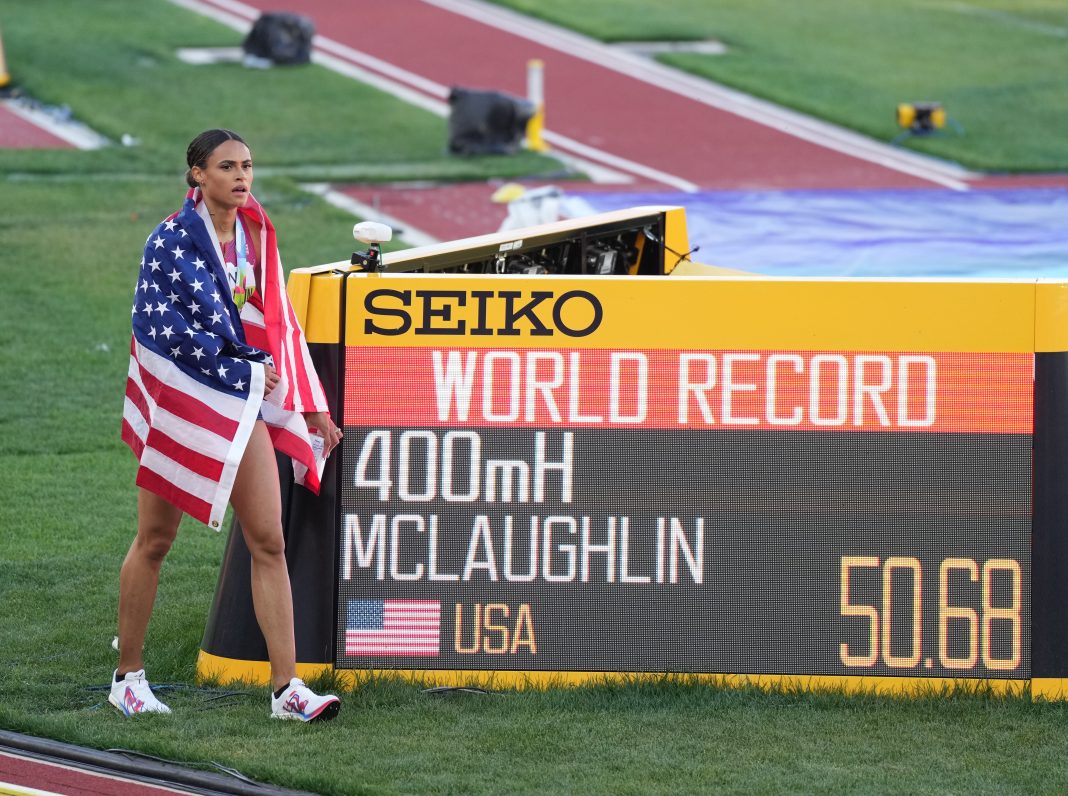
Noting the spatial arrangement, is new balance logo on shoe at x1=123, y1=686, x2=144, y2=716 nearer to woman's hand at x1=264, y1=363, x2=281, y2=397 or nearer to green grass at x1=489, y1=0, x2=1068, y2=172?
woman's hand at x1=264, y1=363, x2=281, y2=397

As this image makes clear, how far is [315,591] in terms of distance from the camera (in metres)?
5.60

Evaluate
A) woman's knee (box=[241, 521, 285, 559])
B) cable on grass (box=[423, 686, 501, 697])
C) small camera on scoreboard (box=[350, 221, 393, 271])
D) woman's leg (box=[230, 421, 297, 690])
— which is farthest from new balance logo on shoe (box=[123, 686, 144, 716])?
small camera on scoreboard (box=[350, 221, 393, 271])

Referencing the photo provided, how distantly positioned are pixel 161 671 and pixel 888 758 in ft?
7.35

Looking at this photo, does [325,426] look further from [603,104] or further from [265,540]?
[603,104]

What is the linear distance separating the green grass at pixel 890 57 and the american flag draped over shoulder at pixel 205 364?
16006 mm

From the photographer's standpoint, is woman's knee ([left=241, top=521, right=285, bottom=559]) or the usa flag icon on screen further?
the usa flag icon on screen

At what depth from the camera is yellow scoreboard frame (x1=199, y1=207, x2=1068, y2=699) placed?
555 cm

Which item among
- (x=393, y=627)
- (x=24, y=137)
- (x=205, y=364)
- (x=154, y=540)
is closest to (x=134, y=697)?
(x=154, y=540)

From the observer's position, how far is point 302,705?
5.31 metres

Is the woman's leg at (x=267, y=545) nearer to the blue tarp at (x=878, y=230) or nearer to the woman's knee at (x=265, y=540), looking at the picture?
the woman's knee at (x=265, y=540)

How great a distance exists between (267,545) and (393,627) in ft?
1.54

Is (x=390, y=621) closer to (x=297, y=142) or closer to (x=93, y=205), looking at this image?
(x=93, y=205)

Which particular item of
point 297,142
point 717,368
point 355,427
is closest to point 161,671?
point 355,427

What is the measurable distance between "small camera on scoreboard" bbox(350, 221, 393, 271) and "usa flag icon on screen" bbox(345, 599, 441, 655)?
97cm
